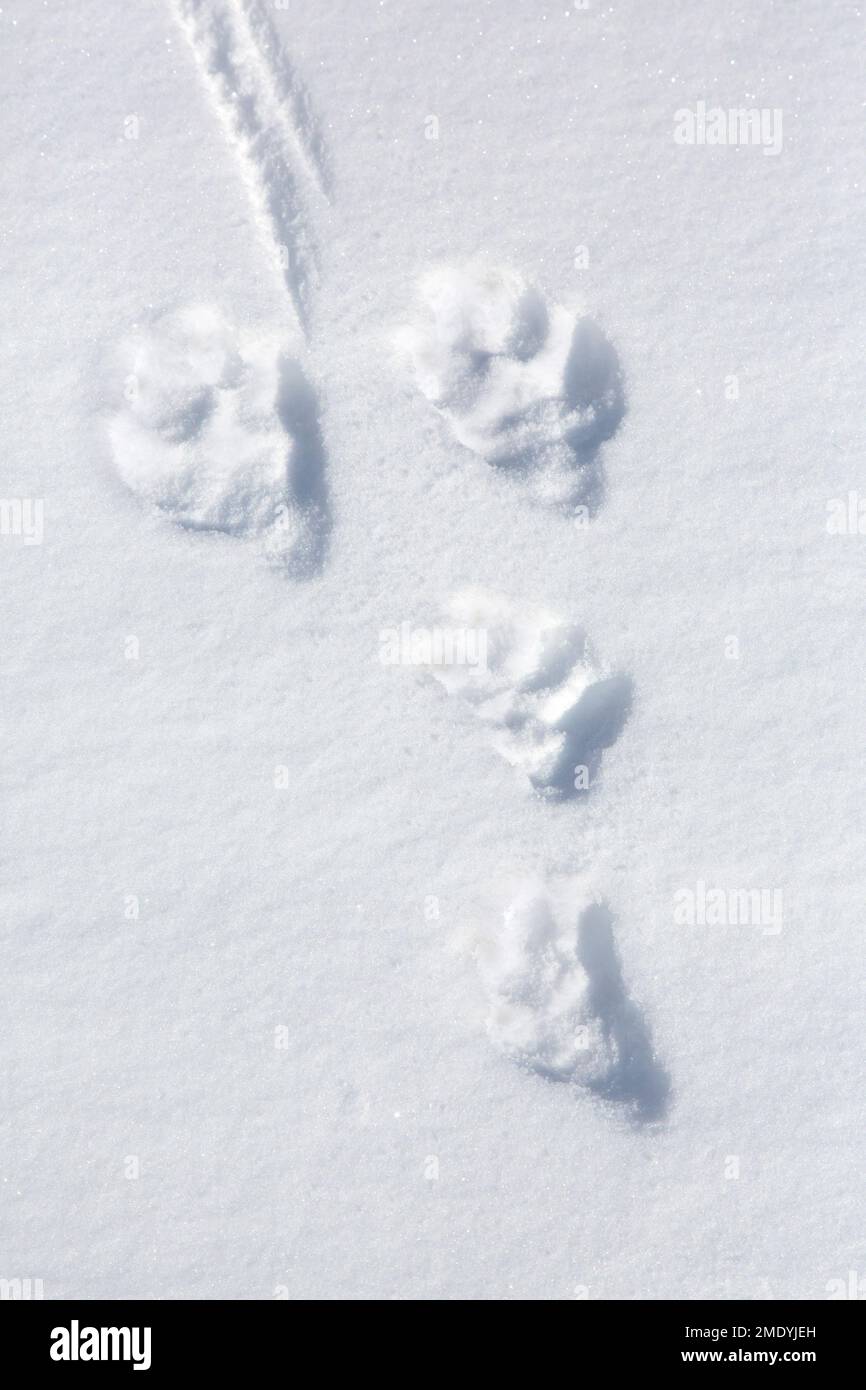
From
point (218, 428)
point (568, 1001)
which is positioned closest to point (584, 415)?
point (218, 428)

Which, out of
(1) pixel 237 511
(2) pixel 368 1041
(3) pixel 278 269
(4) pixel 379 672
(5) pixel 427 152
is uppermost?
(5) pixel 427 152

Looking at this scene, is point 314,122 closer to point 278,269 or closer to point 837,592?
point 278,269

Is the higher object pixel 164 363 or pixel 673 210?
pixel 673 210

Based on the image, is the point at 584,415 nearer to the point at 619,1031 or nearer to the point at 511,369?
the point at 511,369

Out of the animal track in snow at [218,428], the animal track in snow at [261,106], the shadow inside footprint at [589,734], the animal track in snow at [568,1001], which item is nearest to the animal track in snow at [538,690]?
the shadow inside footprint at [589,734]

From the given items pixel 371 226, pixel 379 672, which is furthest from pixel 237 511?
pixel 371 226

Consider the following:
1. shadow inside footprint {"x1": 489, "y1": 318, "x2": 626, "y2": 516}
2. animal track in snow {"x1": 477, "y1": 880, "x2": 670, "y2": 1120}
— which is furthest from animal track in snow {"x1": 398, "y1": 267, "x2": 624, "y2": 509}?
animal track in snow {"x1": 477, "y1": 880, "x2": 670, "y2": 1120}

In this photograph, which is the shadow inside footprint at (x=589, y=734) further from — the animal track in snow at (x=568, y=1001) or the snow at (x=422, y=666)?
the animal track in snow at (x=568, y=1001)
